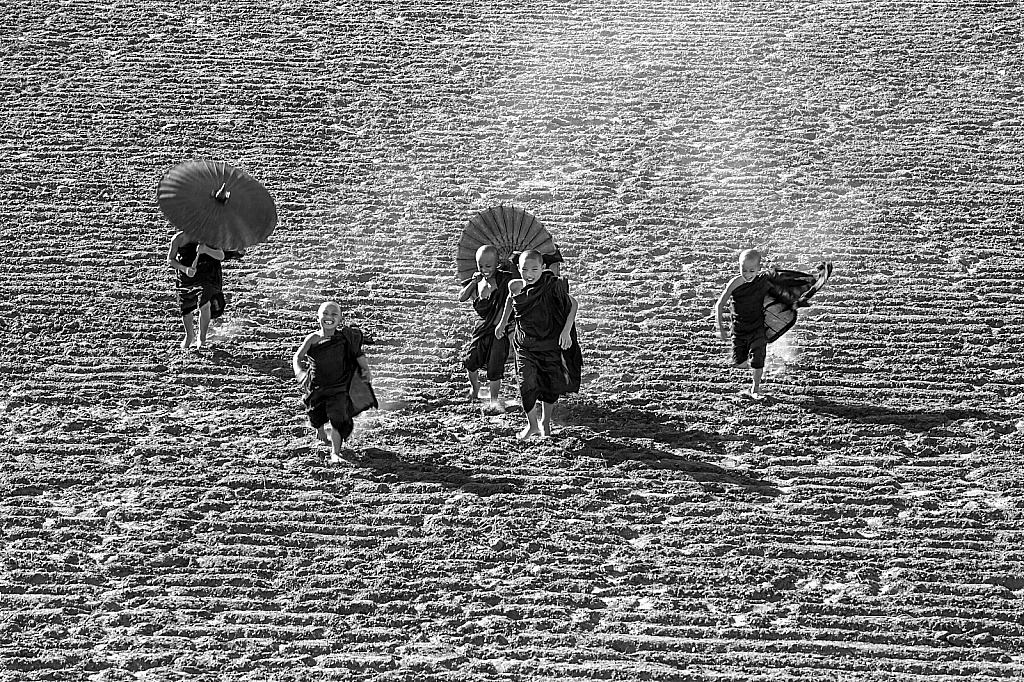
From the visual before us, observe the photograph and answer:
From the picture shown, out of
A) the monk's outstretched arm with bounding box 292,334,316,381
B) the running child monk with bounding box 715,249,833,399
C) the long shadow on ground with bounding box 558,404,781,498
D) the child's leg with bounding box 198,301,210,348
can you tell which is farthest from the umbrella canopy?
the child's leg with bounding box 198,301,210,348

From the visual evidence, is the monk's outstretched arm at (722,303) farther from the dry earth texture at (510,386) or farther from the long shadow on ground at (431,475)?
the long shadow on ground at (431,475)

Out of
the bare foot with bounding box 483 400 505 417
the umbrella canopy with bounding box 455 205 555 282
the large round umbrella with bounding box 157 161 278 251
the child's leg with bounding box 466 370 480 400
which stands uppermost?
the large round umbrella with bounding box 157 161 278 251

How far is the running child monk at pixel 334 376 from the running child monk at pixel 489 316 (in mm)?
875

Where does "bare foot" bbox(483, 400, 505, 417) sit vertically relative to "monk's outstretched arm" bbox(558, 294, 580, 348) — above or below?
below

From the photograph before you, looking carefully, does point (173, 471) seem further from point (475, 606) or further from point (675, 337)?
point (675, 337)

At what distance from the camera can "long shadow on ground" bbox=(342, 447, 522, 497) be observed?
8.48 m

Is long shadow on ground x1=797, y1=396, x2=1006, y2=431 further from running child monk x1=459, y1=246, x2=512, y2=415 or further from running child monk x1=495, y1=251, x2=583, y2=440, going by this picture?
running child monk x1=459, y1=246, x2=512, y2=415

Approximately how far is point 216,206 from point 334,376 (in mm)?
1882

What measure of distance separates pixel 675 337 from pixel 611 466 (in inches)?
71.1

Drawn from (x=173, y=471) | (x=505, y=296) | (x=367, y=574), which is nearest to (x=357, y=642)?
(x=367, y=574)

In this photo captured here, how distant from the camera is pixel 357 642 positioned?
714cm

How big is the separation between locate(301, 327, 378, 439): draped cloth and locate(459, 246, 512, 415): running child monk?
884 mm

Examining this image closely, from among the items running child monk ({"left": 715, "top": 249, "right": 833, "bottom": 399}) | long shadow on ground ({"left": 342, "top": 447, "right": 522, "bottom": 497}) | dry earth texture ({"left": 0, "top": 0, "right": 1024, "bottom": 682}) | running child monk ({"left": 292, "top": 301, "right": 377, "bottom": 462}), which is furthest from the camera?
running child monk ({"left": 715, "top": 249, "right": 833, "bottom": 399})

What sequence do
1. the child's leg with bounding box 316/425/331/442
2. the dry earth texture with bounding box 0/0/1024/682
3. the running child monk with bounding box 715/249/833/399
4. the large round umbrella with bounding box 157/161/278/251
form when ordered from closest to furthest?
the dry earth texture with bounding box 0/0/1024/682
the child's leg with bounding box 316/425/331/442
the running child monk with bounding box 715/249/833/399
the large round umbrella with bounding box 157/161/278/251
